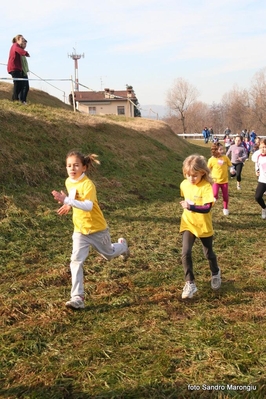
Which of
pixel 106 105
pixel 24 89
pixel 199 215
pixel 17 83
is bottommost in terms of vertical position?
pixel 199 215

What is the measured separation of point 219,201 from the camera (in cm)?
1080

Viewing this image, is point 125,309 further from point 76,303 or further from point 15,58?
point 15,58

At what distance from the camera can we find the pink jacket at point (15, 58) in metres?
11.6

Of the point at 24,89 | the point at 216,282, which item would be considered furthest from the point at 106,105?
the point at 216,282

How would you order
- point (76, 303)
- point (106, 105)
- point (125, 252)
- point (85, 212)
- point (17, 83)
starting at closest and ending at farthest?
point (76, 303), point (85, 212), point (125, 252), point (17, 83), point (106, 105)

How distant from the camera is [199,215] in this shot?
14.5 ft

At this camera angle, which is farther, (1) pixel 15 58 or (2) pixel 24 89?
(2) pixel 24 89

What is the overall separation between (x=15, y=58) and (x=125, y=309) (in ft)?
34.4

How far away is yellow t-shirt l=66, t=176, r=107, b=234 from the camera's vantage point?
4.21m

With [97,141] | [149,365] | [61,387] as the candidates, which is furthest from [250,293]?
[97,141]

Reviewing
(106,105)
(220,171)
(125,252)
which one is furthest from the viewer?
(106,105)

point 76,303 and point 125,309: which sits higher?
point 76,303

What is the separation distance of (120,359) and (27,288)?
195 cm

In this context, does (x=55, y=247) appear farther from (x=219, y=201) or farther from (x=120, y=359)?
(x=219, y=201)
